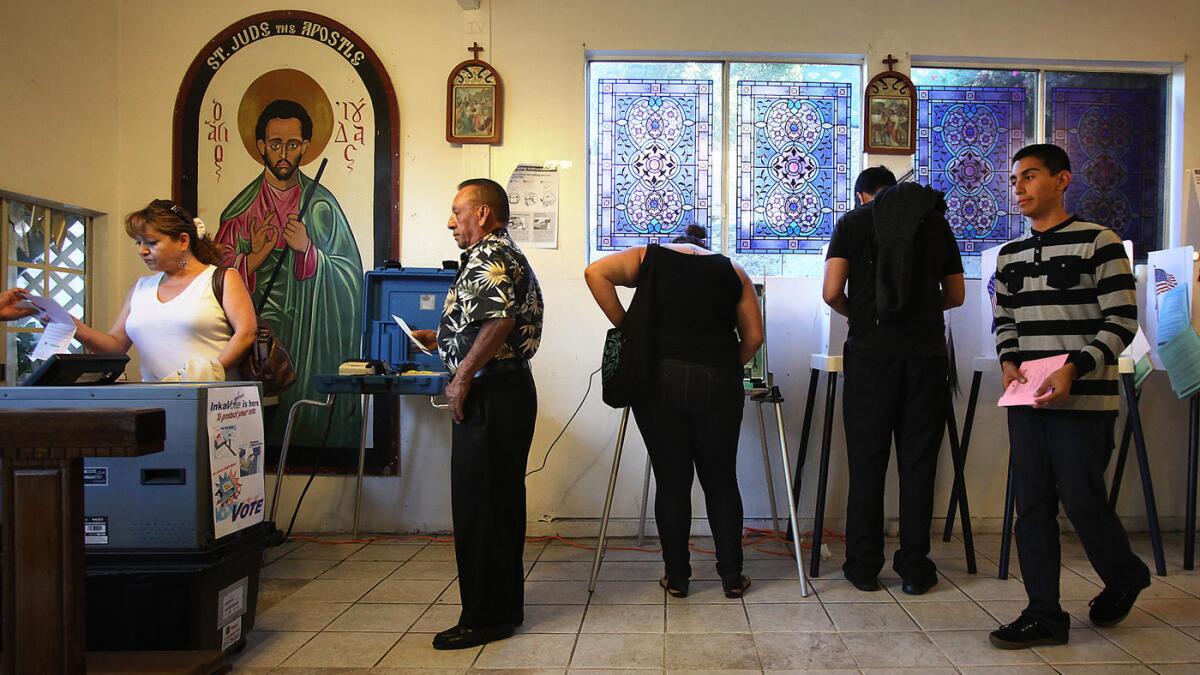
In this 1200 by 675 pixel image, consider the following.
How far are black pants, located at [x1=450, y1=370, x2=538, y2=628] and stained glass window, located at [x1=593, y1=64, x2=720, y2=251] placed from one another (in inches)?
71.7

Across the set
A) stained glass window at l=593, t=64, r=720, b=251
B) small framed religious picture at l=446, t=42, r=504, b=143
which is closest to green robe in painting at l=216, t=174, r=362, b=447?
small framed religious picture at l=446, t=42, r=504, b=143

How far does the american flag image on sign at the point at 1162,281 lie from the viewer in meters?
3.47

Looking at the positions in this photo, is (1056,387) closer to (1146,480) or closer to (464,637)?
(1146,480)

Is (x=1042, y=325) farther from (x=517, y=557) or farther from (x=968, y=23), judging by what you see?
(x=968, y=23)

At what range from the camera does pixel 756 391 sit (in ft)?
10.8

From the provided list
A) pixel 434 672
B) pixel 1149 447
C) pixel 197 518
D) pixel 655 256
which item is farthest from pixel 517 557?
pixel 1149 447

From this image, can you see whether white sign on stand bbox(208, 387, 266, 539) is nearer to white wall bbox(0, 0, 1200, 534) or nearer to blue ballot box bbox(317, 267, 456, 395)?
blue ballot box bbox(317, 267, 456, 395)

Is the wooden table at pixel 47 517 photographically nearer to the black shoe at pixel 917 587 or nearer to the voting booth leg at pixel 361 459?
the voting booth leg at pixel 361 459

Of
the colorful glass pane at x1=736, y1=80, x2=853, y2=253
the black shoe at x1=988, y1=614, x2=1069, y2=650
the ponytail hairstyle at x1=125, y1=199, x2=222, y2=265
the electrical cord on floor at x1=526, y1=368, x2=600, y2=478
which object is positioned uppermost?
the colorful glass pane at x1=736, y1=80, x2=853, y2=253

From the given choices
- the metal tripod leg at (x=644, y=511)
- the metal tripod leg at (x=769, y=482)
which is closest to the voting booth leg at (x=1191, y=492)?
the metal tripod leg at (x=769, y=482)

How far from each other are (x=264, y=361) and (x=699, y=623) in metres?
1.94

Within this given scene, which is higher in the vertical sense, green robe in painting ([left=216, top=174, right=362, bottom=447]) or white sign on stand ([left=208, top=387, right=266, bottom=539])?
green robe in painting ([left=216, top=174, right=362, bottom=447])

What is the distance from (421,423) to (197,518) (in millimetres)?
1900

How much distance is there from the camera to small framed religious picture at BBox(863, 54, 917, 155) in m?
4.04
